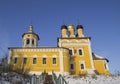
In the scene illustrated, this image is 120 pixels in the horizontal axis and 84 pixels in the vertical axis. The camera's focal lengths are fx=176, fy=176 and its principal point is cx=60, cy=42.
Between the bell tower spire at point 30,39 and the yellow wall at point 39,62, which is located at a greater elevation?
the bell tower spire at point 30,39

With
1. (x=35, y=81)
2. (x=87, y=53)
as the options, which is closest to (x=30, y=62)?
(x=87, y=53)

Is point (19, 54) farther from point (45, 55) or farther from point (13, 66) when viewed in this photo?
point (45, 55)

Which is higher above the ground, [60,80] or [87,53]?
[87,53]

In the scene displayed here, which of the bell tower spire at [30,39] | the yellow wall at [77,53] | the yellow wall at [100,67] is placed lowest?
the yellow wall at [100,67]

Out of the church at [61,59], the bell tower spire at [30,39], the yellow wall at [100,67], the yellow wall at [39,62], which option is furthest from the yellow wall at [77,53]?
the bell tower spire at [30,39]

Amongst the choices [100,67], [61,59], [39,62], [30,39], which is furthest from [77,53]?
[30,39]

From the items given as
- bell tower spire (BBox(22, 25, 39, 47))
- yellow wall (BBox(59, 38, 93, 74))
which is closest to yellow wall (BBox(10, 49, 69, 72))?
yellow wall (BBox(59, 38, 93, 74))

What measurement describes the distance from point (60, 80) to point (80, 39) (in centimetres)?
2865

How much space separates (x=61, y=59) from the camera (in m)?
32.0

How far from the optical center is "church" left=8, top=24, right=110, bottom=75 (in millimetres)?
31281

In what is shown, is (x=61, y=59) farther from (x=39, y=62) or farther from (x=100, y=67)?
(x=100, y=67)

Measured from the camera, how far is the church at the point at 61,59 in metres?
31.3

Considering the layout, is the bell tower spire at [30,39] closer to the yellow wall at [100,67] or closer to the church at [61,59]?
the church at [61,59]

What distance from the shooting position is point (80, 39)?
119ft
